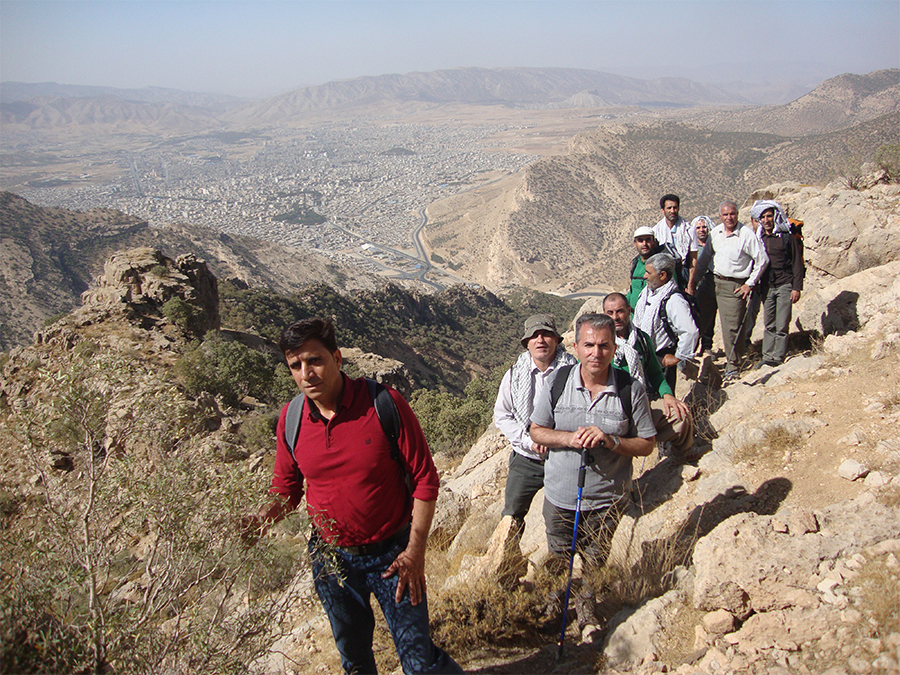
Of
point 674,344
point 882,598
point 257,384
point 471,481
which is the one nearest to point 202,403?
point 257,384

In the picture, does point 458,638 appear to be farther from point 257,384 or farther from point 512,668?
point 257,384

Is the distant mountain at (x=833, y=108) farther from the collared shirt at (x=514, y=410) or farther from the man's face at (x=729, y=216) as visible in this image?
the collared shirt at (x=514, y=410)

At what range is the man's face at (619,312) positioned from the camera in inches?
150

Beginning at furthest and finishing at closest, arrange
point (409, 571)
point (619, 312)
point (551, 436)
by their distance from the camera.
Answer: point (619, 312) < point (551, 436) < point (409, 571)

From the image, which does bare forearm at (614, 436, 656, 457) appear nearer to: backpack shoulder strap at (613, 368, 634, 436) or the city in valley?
backpack shoulder strap at (613, 368, 634, 436)

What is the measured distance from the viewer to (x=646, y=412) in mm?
2896

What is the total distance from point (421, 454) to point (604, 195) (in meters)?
93.4

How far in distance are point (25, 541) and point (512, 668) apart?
2649 millimetres

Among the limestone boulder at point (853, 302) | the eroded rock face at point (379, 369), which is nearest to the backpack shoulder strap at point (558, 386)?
the limestone boulder at point (853, 302)

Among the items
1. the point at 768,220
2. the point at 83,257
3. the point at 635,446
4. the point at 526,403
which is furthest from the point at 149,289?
the point at 83,257

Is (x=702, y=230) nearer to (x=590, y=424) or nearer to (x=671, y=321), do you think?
(x=671, y=321)

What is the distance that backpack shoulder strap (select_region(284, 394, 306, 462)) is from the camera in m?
2.55

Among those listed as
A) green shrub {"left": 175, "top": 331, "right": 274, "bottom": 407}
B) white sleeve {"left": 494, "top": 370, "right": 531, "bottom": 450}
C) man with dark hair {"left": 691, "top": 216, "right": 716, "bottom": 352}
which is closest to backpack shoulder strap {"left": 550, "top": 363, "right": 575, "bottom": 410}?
white sleeve {"left": 494, "top": 370, "right": 531, "bottom": 450}

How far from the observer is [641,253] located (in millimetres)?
5137
